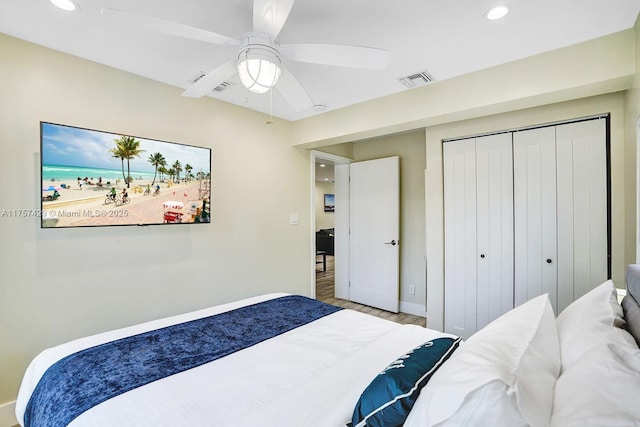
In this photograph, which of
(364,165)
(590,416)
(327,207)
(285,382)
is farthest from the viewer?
(327,207)

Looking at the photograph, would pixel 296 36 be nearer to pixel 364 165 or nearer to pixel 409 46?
pixel 409 46

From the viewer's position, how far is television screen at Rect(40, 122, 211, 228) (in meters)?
2.05

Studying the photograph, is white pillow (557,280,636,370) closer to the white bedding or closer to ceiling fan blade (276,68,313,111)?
the white bedding

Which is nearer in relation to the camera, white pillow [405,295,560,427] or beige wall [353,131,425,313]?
white pillow [405,295,560,427]

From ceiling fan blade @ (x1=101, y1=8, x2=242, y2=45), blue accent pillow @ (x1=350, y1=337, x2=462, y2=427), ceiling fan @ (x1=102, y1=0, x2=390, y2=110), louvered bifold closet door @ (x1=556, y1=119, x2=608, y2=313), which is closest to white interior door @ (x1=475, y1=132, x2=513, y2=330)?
louvered bifold closet door @ (x1=556, y1=119, x2=608, y2=313)

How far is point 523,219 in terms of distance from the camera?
269 centimetres

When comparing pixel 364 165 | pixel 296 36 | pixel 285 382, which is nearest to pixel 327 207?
pixel 364 165

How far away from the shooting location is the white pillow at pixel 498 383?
65 centimetres

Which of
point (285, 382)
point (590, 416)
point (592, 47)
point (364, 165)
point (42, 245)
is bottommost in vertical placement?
point (285, 382)

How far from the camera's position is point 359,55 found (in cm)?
147

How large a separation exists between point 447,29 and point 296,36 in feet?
3.18

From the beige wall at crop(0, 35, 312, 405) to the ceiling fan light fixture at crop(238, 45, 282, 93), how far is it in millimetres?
1480

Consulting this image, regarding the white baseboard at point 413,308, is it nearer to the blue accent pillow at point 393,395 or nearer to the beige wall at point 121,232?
the beige wall at point 121,232

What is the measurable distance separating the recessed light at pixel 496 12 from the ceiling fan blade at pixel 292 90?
1.15 metres
